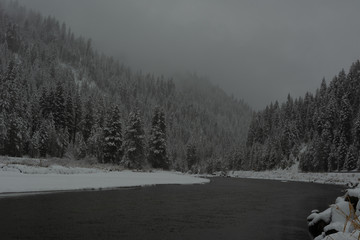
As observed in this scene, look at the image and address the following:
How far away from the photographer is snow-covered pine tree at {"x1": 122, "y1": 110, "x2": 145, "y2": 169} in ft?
177

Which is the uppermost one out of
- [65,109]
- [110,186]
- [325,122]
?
[325,122]

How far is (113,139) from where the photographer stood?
186 feet

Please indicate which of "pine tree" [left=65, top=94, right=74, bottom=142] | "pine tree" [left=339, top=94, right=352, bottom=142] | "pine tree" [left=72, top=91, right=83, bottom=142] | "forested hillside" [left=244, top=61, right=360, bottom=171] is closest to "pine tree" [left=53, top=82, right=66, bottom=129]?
"pine tree" [left=65, top=94, right=74, bottom=142]

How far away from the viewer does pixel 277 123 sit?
160m

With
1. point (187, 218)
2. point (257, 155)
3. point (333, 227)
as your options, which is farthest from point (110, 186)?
point (257, 155)

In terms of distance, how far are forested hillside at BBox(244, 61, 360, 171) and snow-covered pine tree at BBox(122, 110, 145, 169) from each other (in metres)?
59.8

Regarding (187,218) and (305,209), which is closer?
(187,218)

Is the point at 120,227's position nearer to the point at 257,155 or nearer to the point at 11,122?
the point at 11,122

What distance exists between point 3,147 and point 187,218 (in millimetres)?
51467

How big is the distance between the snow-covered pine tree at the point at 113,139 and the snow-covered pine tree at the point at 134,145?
1.58 m

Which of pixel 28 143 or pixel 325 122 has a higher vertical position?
pixel 325 122

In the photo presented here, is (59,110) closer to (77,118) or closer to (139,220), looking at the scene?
(77,118)

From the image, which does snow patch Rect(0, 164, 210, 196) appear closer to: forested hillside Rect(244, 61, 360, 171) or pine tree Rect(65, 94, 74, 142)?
pine tree Rect(65, 94, 74, 142)

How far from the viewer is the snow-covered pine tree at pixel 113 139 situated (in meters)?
56.3
